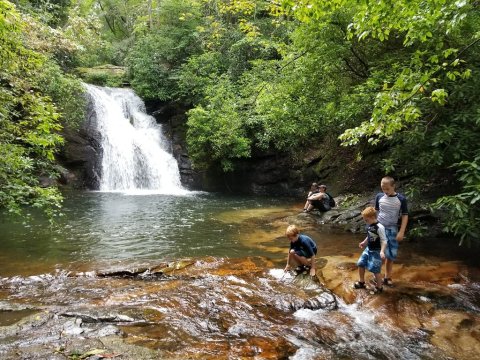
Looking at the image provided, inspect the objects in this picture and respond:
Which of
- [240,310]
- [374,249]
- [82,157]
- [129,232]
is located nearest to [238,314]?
[240,310]

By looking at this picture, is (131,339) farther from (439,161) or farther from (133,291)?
(439,161)

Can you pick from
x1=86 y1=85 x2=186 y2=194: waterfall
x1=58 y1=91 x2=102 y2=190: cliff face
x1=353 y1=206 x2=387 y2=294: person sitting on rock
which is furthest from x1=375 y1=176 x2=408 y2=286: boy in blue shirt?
x1=58 y1=91 x2=102 y2=190: cliff face

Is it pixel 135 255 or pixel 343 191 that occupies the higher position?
pixel 343 191

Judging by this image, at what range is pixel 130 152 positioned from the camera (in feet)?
69.5

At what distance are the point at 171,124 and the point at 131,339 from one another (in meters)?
21.4

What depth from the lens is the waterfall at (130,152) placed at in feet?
67.8

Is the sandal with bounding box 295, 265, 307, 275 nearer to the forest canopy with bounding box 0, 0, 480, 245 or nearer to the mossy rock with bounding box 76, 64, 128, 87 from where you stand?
the forest canopy with bounding box 0, 0, 480, 245

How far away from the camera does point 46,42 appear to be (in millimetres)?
14164

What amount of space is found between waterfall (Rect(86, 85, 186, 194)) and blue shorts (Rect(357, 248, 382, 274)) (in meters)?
15.2

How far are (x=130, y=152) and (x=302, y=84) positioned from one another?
12535mm

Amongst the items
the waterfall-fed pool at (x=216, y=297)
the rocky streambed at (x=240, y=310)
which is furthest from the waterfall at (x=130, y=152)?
the rocky streambed at (x=240, y=310)

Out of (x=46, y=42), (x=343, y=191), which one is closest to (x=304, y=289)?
(x=343, y=191)

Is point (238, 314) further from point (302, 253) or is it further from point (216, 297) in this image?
point (302, 253)

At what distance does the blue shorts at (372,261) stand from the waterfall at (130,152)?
49.9ft
